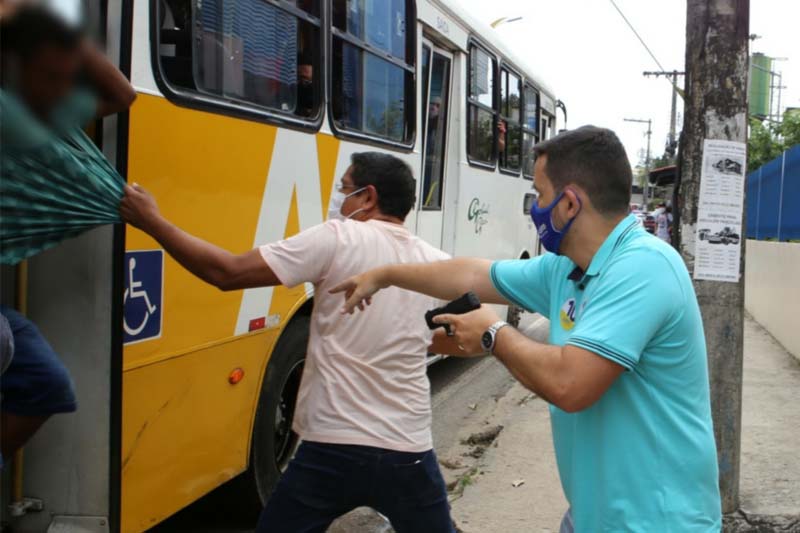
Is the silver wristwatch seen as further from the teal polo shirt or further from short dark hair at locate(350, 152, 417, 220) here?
short dark hair at locate(350, 152, 417, 220)

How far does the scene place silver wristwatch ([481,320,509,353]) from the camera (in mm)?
1955

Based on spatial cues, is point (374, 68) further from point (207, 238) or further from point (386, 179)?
point (386, 179)

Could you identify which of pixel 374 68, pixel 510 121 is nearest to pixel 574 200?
pixel 374 68

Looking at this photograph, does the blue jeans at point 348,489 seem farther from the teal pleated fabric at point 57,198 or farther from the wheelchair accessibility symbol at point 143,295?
the teal pleated fabric at point 57,198

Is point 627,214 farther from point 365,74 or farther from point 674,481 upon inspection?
point 365,74

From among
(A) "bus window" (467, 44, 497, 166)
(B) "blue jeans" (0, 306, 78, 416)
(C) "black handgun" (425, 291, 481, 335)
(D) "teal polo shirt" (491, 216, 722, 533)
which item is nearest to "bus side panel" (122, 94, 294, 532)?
(B) "blue jeans" (0, 306, 78, 416)

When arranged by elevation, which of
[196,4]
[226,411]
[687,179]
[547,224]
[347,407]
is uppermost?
[196,4]

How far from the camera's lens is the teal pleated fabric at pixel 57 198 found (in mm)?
1952

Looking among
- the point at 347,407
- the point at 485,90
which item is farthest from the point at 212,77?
the point at 485,90

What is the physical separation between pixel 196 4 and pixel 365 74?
178 cm

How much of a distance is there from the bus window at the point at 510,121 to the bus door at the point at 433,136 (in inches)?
67.8

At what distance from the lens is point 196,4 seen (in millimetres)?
3432

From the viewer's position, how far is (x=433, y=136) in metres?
6.93

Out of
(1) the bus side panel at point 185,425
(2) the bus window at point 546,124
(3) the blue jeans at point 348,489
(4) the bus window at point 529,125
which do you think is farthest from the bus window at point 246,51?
(2) the bus window at point 546,124
